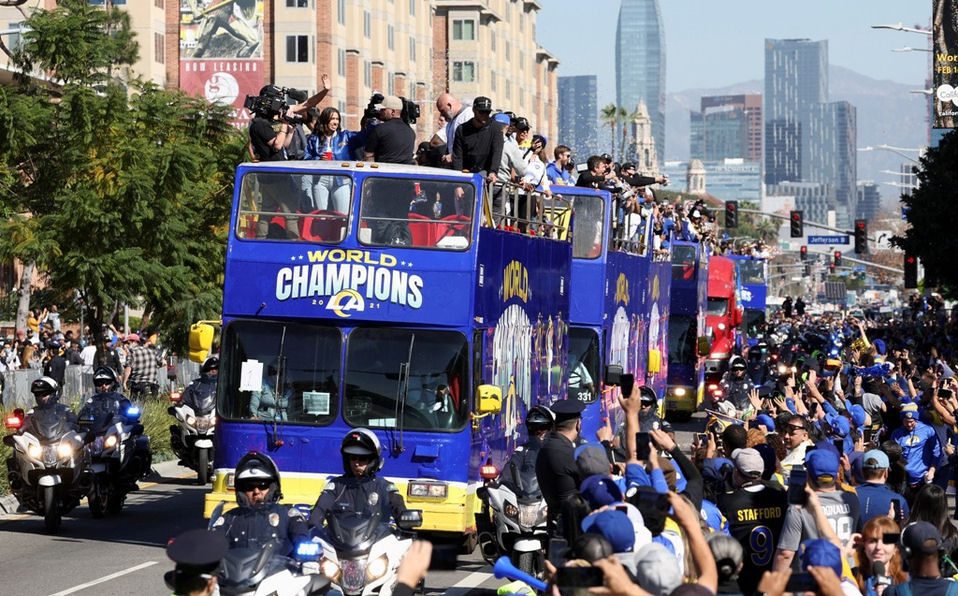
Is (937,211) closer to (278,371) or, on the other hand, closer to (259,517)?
(278,371)

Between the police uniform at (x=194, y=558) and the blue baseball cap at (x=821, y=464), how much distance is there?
430 cm

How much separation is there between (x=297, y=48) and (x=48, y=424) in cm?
6753

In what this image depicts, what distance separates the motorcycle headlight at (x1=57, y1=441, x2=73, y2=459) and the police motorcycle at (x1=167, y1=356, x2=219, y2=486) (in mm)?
4760

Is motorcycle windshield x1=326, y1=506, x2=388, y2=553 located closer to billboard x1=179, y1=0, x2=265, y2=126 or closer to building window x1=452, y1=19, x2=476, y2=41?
billboard x1=179, y1=0, x2=265, y2=126

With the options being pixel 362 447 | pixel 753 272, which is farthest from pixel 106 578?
pixel 753 272

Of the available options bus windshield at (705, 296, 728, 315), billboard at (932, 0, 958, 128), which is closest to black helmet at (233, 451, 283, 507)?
billboard at (932, 0, 958, 128)

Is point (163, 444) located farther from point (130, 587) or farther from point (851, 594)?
point (851, 594)

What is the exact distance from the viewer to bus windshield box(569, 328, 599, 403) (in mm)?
23078

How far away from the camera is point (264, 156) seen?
18766 millimetres

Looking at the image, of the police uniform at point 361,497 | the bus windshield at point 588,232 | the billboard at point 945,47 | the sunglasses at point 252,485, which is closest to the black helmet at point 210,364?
the bus windshield at point 588,232

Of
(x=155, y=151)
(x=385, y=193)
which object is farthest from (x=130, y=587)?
(x=155, y=151)

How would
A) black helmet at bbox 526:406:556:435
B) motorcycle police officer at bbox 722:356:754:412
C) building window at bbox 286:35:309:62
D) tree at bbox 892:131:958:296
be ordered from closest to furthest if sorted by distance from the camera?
Answer: black helmet at bbox 526:406:556:435, motorcycle police officer at bbox 722:356:754:412, tree at bbox 892:131:958:296, building window at bbox 286:35:309:62

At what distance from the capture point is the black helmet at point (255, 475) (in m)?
10.7

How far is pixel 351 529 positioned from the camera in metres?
12.2
